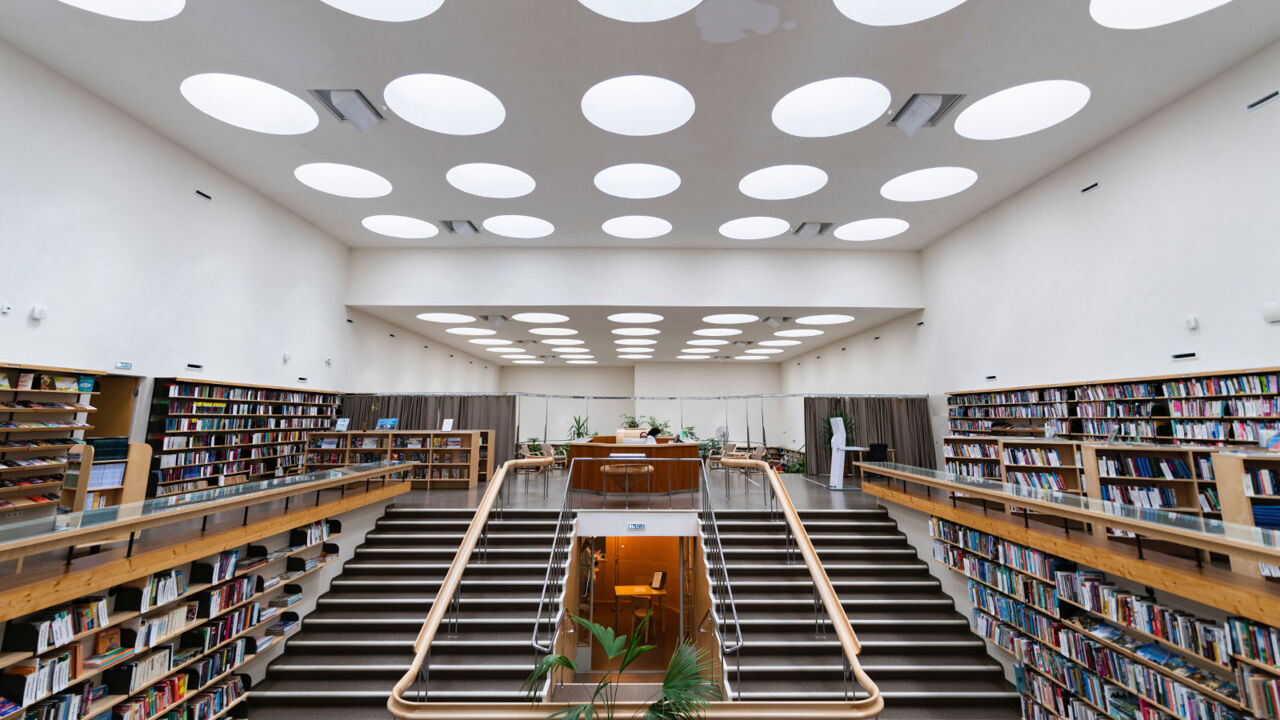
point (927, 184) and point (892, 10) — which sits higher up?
point (927, 184)

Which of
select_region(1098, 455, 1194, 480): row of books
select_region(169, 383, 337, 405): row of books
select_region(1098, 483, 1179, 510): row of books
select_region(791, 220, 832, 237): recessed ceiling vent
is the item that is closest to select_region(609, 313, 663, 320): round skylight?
select_region(791, 220, 832, 237): recessed ceiling vent

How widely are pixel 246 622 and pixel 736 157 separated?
7.51 m

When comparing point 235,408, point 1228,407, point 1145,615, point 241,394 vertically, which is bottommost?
point 1145,615

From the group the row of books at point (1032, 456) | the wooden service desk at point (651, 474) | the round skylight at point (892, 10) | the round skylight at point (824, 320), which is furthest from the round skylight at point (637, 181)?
the row of books at point (1032, 456)

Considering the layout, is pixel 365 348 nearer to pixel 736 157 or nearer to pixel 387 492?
pixel 387 492

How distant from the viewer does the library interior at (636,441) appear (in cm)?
368

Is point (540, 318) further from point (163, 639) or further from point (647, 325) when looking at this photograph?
point (163, 639)

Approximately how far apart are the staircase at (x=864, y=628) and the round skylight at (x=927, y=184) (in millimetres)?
4960

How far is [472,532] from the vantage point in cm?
534

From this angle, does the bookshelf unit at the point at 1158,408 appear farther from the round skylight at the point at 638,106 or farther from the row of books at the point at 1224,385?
the round skylight at the point at 638,106

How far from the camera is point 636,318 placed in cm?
1138

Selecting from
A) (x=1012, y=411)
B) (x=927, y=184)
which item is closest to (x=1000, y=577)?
(x=1012, y=411)

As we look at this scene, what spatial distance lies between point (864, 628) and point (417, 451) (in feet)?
→ 26.8

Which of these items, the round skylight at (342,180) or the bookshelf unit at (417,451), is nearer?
the round skylight at (342,180)
